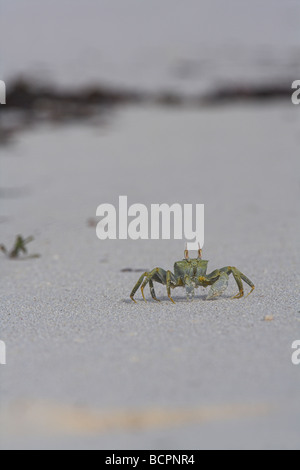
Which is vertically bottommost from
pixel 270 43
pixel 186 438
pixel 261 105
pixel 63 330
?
pixel 186 438

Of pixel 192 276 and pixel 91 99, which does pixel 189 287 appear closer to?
pixel 192 276

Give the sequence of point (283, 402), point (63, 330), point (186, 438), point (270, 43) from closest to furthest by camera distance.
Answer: point (186, 438), point (283, 402), point (63, 330), point (270, 43)

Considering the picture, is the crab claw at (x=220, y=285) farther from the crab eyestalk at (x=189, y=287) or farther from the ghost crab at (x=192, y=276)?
the crab eyestalk at (x=189, y=287)

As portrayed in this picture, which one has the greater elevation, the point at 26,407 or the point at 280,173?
the point at 280,173

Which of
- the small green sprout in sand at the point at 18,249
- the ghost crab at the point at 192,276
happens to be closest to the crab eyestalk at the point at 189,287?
the ghost crab at the point at 192,276

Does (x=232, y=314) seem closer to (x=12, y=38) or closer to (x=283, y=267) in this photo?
(x=283, y=267)

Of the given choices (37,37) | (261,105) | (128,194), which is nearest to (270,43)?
(261,105)

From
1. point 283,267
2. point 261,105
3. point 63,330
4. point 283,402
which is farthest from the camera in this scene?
point 261,105
